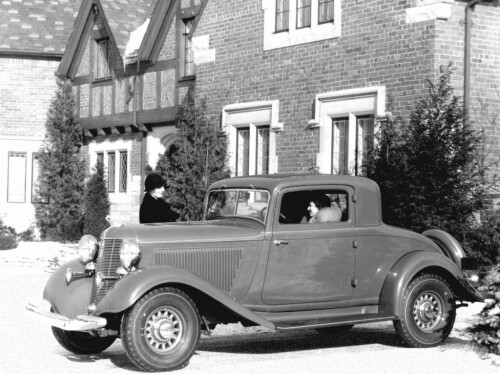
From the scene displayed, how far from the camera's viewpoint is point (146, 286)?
25.3 feet

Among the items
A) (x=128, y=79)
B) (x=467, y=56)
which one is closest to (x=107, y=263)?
(x=467, y=56)

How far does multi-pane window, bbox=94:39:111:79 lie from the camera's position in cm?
2705

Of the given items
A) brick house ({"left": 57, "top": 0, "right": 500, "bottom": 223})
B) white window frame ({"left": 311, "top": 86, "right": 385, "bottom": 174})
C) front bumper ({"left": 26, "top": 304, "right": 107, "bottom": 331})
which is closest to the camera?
front bumper ({"left": 26, "top": 304, "right": 107, "bottom": 331})

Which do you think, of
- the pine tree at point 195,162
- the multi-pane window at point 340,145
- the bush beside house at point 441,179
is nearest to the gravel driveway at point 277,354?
the bush beside house at point 441,179

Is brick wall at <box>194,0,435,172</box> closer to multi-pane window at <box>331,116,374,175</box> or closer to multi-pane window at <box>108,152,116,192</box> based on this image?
multi-pane window at <box>331,116,374,175</box>

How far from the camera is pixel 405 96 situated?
15.4 metres

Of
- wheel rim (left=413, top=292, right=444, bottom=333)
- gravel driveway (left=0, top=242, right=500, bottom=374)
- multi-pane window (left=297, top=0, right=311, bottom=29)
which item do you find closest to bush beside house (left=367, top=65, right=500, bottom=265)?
gravel driveway (left=0, top=242, right=500, bottom=374)

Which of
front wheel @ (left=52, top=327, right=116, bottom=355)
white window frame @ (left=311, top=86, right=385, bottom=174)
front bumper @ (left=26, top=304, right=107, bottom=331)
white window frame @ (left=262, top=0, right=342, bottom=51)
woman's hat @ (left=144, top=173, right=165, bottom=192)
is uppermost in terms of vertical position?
white window frame @ (left=262, top=0, right=342, bottom=51)

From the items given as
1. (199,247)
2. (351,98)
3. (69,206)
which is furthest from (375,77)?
(69,206)

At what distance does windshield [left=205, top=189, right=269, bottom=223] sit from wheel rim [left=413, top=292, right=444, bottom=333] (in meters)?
1.66

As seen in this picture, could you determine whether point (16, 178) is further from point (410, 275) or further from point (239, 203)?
point (410, 275)

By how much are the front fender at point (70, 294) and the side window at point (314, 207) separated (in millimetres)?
1756

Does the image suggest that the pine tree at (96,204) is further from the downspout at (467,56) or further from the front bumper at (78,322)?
the front bumper at (78,322)

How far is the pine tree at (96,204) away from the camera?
2633 centimetres
